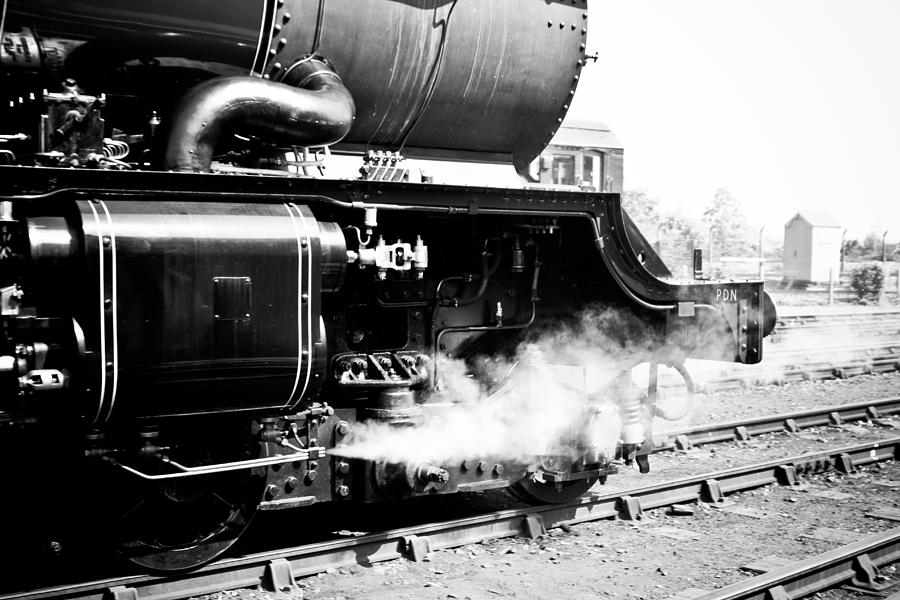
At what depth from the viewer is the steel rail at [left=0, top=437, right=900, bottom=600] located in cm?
447

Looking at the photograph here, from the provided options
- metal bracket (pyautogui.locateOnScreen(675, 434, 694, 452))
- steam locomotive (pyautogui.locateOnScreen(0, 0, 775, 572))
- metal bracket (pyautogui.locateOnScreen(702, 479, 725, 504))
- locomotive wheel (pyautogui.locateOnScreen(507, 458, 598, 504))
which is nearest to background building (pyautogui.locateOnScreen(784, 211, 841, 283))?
metal bracket (pyautogui.locateOnScreen(675, 434, 694, 452))

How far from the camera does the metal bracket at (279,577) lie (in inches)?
186

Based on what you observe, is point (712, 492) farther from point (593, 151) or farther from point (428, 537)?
point (593, 151)

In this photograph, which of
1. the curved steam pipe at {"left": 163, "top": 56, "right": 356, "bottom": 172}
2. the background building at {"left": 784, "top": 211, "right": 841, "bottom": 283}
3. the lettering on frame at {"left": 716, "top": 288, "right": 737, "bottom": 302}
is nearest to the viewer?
the curved steam pipe at {"left": 163, "top": 56, "right": 356, "bottom": 172}

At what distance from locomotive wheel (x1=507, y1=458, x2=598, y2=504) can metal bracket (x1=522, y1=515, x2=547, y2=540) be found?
0.24 meters

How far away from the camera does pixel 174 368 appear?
13.1 ft

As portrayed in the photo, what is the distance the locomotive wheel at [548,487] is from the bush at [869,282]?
2463cm

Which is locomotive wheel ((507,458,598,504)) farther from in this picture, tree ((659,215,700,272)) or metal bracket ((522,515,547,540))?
tree ((659,215,700,272))

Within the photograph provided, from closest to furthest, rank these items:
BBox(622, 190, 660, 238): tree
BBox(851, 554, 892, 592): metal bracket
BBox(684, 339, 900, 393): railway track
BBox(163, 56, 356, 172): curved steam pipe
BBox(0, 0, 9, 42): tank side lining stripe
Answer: BBox(0, 0, 9, 42): tank side lining stripe
BBox(163, 56, 356, 172): curved steam pipe
BBox(851, 554, 892, 592): metal bracket
BBox(684, 339, 900, 393): railway track
BBox(622, 190, 660, 238): tree

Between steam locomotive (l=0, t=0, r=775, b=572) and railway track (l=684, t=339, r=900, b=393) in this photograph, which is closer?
steam locomotive (l=0, t=0, r=775, b=572)

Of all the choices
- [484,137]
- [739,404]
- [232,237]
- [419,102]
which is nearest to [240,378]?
[232,237]

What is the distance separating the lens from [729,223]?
247ft

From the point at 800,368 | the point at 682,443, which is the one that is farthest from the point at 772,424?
the point at 800,368

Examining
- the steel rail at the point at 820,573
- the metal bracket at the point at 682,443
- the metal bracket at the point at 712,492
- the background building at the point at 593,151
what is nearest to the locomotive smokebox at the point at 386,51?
the metal bracket at the point at 712,492
